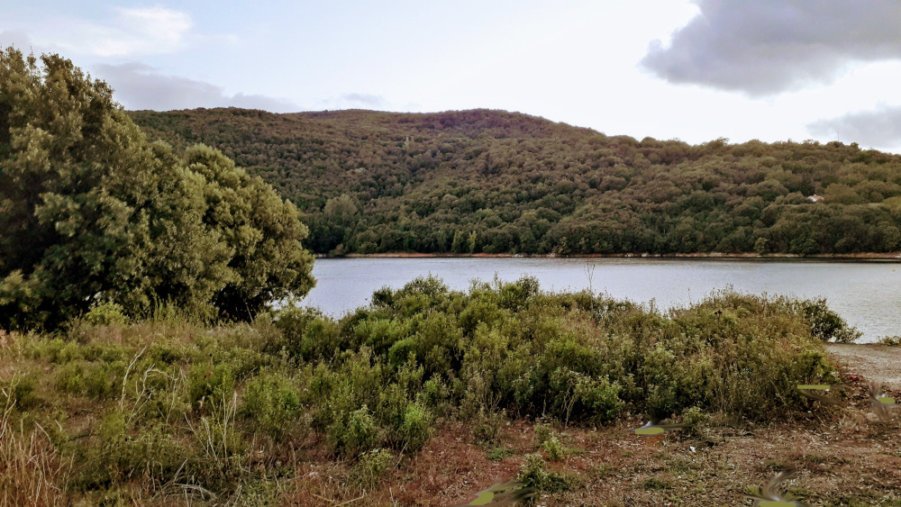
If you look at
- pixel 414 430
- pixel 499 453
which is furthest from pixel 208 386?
pixel 499 453

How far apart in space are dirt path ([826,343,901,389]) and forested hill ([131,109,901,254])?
60134 millimetres

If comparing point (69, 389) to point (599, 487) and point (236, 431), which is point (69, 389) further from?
point (599, 487)

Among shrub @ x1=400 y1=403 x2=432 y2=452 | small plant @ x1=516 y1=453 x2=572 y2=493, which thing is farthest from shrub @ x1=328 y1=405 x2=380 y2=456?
small plant @ x1=516 y1=453 x2=572 y2=493

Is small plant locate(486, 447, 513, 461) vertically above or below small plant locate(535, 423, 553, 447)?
below

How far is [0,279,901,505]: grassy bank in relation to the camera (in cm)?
402

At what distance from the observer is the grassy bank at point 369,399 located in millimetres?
4016

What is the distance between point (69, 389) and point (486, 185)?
321 feet

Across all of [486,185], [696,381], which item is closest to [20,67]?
[696,381]

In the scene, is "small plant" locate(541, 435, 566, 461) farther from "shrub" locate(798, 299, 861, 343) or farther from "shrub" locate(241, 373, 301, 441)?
"shrub" locate(798, 299, 861, 343)

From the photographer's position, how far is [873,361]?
8.09 meters

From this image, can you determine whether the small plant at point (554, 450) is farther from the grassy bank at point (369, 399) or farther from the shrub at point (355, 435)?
the shrub at point (355, 435)

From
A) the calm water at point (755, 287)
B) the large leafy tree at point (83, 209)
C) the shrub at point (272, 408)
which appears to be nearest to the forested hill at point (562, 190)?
the calm water at point (755, 287)

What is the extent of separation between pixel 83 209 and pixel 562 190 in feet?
288

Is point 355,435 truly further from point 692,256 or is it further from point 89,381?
point 692,256
